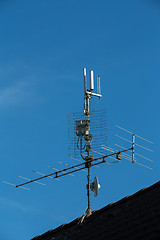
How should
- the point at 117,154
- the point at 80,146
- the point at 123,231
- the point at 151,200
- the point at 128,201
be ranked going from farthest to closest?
the point at 80,146, the point at 117,154, the point at 128,201, the point at 151,200, the point at 123,231

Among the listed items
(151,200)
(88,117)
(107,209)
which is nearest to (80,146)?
(88,117)

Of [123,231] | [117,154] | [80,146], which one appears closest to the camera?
[123,231]

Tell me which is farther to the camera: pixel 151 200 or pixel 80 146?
pixel 80 146

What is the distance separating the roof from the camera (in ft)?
33.1

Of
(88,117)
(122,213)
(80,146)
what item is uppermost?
(88,117)

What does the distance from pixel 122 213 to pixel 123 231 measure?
3.70ft

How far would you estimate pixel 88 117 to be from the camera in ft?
48.1

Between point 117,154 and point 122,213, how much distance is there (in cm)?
217

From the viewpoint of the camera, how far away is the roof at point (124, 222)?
10094mm

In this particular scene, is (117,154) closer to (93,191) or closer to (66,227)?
(93,191)

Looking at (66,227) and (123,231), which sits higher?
(66,227)

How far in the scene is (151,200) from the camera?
11.4 metres

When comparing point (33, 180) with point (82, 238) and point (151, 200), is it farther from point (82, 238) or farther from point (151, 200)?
point (151, 200)

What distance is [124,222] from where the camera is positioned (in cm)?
1101
